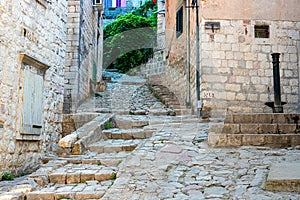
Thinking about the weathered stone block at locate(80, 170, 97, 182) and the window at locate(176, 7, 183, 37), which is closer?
the weathered stone block at locate(80, 170, 97, 182)

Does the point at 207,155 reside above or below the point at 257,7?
below

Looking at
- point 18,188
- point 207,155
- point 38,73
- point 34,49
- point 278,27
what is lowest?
point 18,188

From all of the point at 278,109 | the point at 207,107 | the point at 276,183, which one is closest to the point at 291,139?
the point at 278,109

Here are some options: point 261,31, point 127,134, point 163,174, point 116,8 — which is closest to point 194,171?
point 163,174

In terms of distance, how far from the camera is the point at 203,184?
3826 mm

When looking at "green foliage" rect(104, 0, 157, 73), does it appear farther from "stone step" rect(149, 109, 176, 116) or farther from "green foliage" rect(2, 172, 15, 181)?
"green foliage" rect(2, 172, 15, 181)

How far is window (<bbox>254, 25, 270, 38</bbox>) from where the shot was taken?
8820mm

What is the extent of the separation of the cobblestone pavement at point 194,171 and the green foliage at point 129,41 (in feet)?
47.7

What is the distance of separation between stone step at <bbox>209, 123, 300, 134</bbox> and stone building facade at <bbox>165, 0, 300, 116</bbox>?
2806 mm

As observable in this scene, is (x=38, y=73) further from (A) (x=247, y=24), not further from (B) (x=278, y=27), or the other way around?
(B) (x=278, y=27)

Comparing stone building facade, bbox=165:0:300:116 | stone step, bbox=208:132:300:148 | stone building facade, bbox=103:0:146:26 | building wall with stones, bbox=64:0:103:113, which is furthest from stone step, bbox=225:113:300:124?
stone building facade, bbox=103:0:146:26

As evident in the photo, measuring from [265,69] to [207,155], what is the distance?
4643 millimetres

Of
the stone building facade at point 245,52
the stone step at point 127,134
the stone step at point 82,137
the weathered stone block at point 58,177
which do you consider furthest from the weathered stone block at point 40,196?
the stone building facade at point 245,52

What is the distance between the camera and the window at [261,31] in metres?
8.82
